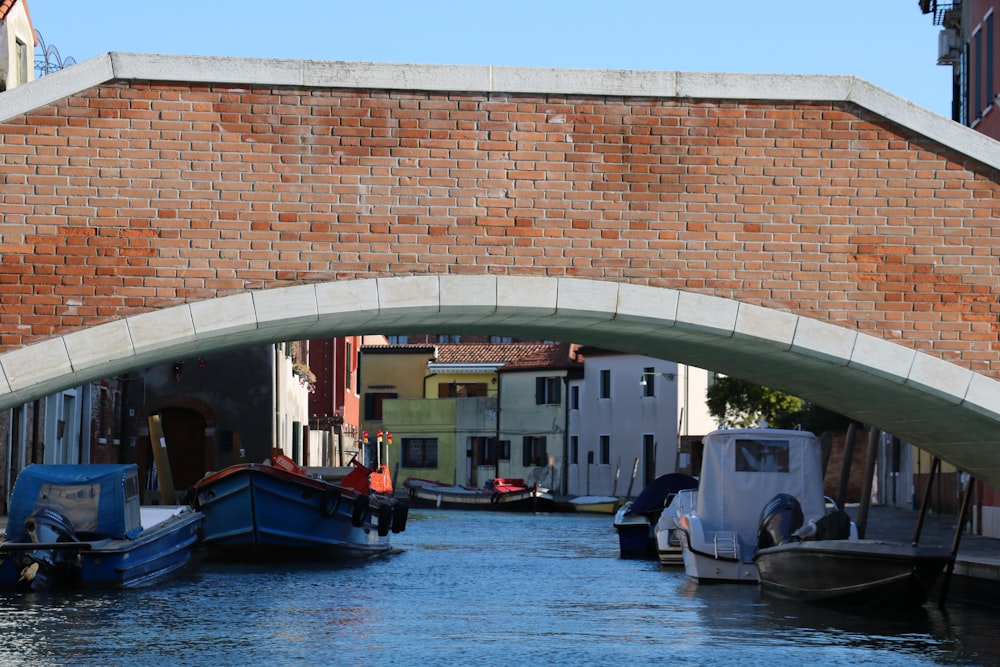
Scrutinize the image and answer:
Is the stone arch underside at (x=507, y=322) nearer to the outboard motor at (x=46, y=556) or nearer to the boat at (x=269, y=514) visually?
the outboard motor at (x=46, y=556)

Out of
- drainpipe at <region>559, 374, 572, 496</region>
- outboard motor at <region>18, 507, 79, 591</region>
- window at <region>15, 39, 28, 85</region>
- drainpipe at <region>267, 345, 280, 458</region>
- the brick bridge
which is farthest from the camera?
drainpipe at <region>559, 374, 572, 496</region>

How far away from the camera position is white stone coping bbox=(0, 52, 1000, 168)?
36.1 ft

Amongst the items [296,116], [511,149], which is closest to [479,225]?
[511,149]

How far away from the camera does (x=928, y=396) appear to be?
38.2 feet

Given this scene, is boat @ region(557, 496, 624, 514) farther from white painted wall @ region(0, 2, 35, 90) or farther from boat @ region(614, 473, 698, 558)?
white painted wall @ region(0, 2, 35, 90)

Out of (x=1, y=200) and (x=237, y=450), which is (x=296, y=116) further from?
(x=237, y=450)

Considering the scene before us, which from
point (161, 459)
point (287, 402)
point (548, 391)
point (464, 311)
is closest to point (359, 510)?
point (161, 459)

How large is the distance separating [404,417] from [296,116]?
4251cm

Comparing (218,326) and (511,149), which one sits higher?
(511,149)

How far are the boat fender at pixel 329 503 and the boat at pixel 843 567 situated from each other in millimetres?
6813

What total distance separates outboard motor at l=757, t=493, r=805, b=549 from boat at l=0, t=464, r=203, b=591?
6.52 meters

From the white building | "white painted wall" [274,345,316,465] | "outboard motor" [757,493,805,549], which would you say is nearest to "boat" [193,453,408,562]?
"outboard motor" [757,493,805,549]

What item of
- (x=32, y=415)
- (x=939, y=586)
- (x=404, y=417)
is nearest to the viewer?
(x=939, y=586)

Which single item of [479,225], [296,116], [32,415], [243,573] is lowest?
[243,573]
